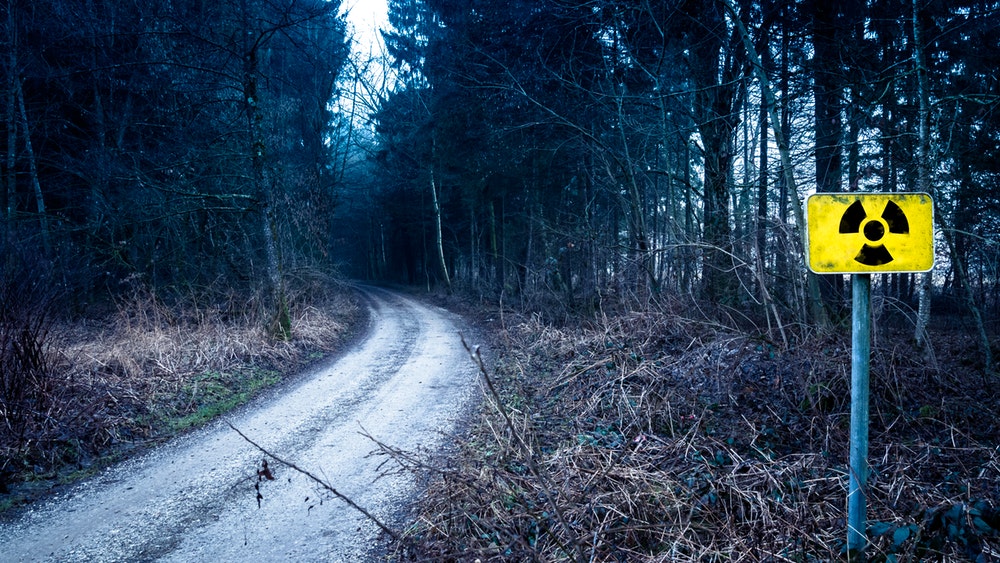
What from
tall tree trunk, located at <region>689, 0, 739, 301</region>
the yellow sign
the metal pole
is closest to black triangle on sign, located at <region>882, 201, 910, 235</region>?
the yellow sign

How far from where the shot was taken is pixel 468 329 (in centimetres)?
1462

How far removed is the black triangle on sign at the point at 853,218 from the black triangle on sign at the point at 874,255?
9 cm

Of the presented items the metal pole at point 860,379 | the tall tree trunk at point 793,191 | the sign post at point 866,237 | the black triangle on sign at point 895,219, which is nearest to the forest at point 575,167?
the tall tree trunk at point 793,191

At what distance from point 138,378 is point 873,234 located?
29.1 feet

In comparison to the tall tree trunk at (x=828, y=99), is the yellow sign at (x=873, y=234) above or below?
below

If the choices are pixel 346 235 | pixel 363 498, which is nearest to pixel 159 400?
pixel 363 498

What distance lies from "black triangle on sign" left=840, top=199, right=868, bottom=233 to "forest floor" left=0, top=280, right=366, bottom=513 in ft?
21.5

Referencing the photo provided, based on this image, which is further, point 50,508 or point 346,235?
point 346,235

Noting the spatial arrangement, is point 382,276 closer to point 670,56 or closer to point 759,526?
point 670,56

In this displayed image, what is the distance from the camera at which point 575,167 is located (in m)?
14.7

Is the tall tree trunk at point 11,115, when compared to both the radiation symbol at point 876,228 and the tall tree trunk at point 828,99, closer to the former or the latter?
the radiation symbol at point 876,228

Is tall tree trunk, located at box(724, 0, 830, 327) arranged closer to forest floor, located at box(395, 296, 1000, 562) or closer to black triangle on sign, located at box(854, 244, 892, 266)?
forest floor, located at box(395, 296, 1000, 562)

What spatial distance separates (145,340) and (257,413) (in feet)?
11.8

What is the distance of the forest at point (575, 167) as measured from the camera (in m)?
6.02
